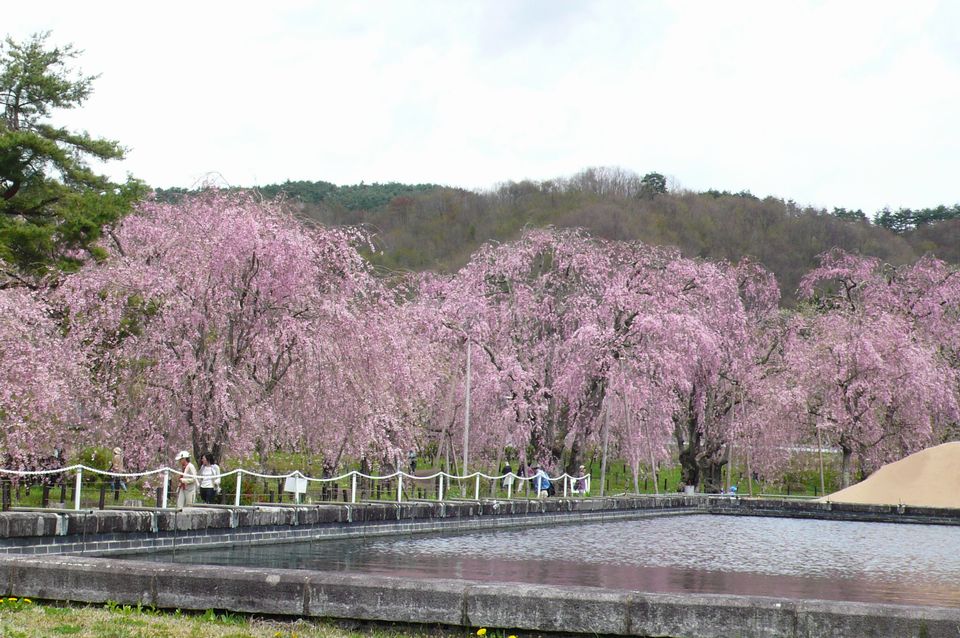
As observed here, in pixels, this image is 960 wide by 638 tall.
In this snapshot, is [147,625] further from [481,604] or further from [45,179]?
[45,179]

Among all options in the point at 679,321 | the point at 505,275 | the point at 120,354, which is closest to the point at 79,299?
the point at 120,354

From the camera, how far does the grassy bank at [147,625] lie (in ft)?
30.0

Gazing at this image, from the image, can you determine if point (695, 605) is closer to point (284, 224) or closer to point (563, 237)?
point (284, 224)

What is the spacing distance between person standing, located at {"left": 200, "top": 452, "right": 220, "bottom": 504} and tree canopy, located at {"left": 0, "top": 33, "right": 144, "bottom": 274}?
7683 mm

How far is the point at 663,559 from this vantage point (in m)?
22.5

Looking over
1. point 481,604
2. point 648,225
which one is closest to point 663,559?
point 481,604

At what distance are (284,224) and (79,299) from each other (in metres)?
5.46

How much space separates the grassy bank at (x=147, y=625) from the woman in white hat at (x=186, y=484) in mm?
10672

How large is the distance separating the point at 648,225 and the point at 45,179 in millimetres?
74984

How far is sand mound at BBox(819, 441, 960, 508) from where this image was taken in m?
44.4

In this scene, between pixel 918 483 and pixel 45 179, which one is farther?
pixel 918 483

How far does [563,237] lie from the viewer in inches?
1778

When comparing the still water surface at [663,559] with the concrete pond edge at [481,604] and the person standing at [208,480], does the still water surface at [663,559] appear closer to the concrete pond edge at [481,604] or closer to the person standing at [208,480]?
the person standing at [208,480]

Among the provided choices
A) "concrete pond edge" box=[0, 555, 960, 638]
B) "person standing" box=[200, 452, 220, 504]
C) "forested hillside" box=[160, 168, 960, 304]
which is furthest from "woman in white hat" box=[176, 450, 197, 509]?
"forested hillside" box=[160, 168, 960, 304]
